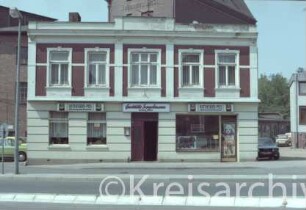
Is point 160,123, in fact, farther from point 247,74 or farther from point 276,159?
point 276,159

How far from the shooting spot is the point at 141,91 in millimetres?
33406

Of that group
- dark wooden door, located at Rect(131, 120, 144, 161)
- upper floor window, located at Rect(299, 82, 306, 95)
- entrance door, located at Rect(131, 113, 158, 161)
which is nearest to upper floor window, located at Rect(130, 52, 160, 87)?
entrance door, located at Rect(131, 113, 158, 161)

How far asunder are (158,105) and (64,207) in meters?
21.3

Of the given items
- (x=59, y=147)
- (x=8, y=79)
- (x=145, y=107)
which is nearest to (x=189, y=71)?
(x=145, y=107)

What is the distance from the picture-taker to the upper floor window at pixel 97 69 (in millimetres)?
33531

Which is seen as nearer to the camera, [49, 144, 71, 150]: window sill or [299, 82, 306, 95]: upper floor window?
[49, 144, 71, 150]: window sill

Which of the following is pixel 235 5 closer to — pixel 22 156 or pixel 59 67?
pixel 59 67

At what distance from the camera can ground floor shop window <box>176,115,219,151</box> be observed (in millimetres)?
33531

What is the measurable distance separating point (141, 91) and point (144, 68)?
1449 mm

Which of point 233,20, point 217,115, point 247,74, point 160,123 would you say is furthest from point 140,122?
point 233,20

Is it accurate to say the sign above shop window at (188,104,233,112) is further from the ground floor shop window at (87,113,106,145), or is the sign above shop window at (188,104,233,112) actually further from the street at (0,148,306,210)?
the ground floor shop window at (87,113,106,145)

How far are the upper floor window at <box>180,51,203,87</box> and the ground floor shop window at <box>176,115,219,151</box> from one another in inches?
80.5

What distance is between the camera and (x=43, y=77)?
3334cm

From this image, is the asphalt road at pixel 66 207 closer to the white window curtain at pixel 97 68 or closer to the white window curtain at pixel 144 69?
the white window curtain at pixel 97 68
